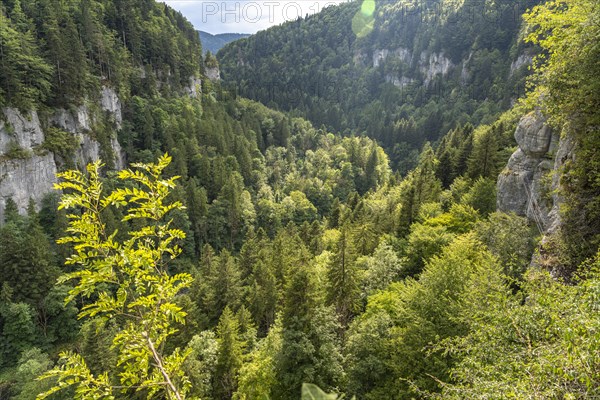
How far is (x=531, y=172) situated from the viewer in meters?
23.4

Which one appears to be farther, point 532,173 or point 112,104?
point 112,104

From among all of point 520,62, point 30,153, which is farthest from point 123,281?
point 520,62

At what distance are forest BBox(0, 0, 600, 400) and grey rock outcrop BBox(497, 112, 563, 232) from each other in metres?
1.44

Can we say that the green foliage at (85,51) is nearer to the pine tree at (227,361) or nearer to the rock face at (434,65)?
the pine tree at (227,361)

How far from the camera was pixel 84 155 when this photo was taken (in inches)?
2512

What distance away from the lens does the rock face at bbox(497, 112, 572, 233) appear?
20.4 meters

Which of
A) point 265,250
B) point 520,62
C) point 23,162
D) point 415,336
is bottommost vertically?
point 265,250

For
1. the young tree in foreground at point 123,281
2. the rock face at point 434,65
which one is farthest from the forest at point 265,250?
the rock face at point 434,65

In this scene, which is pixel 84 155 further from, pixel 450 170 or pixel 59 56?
pixel 450 170

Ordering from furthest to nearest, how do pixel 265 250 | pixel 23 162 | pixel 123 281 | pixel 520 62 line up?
pixel 520 62 → pixel 23 162 → pixel 265 250 → pixel 123 281

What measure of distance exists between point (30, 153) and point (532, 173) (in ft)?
215

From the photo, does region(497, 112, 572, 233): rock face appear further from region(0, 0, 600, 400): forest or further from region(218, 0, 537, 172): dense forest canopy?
region(218, 0, 537, 172): dense forest canopy

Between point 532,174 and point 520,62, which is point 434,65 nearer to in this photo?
point 520,62

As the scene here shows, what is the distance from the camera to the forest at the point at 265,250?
508 cm
